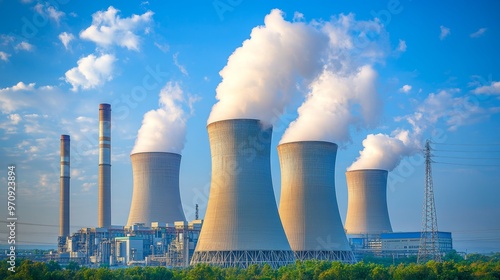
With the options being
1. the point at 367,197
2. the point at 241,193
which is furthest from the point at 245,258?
the point at 367,197

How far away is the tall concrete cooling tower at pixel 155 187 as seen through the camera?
107 ft

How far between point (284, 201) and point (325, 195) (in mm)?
2084

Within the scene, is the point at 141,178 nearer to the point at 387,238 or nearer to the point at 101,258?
the point at 101,258

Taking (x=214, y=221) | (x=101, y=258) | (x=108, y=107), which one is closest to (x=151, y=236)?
(x=101, y=258)

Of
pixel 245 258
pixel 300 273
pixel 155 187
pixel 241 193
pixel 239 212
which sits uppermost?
pixel 155 187

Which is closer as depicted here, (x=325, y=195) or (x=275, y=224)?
(x=275, y=224)

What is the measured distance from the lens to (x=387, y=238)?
138 feet

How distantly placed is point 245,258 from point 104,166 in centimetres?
1594

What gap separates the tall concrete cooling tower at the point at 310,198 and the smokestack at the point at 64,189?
17104 mm

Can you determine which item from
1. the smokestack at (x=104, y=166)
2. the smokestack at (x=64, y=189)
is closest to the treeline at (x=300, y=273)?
the smokestack at (x=104, y=166)

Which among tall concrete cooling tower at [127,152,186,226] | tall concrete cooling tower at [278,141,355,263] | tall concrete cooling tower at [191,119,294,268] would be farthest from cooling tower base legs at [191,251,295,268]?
tall concrete cooling tower at [127,152,186,226]

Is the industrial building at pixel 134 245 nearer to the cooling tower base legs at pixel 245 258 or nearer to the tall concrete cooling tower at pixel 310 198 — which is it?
the cooling tower base legs at pixel 245 258

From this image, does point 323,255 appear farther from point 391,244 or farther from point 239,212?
point 391,244

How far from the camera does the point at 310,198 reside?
28422 mm
